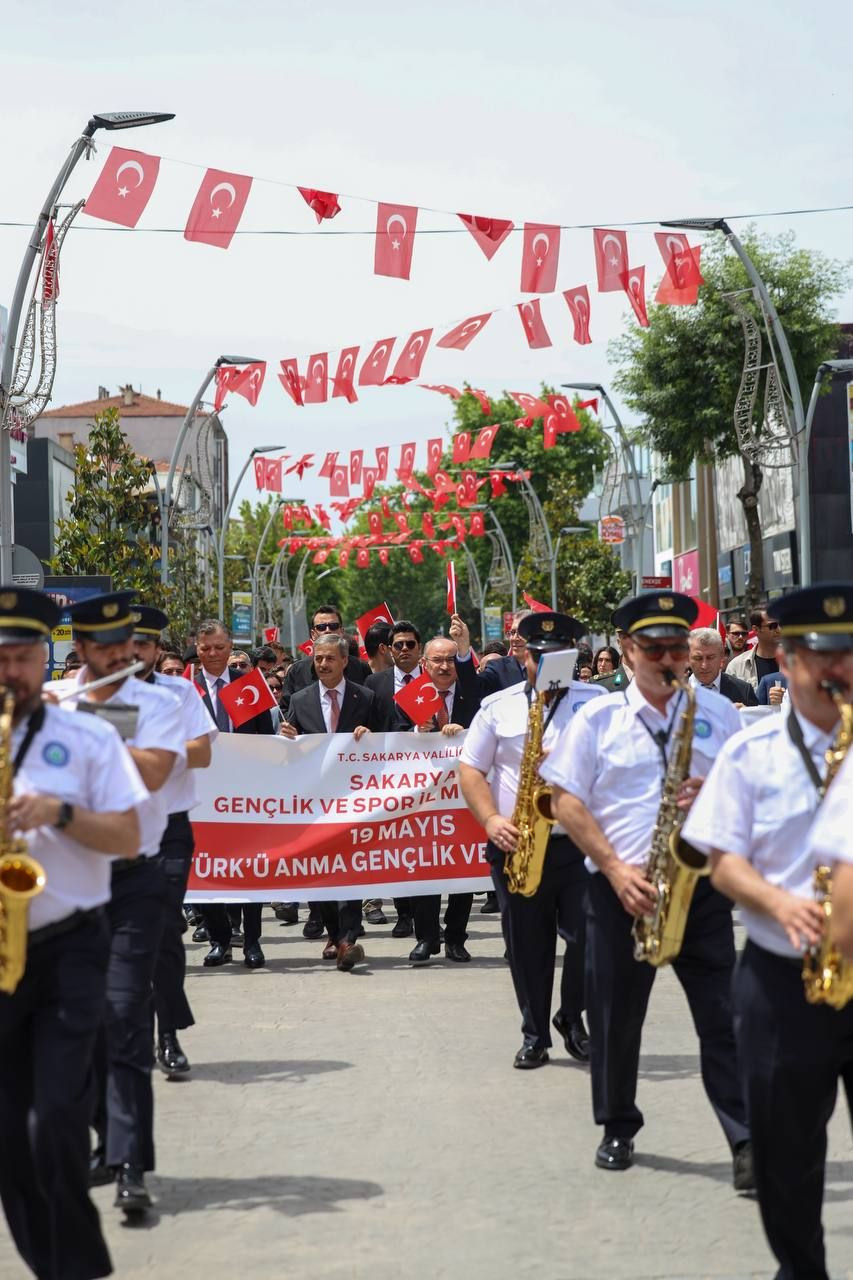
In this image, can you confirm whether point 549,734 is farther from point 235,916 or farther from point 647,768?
point 235,916

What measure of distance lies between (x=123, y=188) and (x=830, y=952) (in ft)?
41.7

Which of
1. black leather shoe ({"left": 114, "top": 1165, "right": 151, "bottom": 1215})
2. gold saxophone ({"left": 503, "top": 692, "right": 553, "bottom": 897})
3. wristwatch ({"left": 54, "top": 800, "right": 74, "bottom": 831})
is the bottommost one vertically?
black leather shoe ({"left": 114, "top": 1165, "right": 151, "bottom": 1215})

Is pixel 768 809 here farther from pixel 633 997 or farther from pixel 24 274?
pixel 24 274

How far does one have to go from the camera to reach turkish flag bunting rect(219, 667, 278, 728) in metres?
13.3

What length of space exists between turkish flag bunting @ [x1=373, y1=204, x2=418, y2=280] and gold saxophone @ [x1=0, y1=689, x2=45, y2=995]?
13.6m

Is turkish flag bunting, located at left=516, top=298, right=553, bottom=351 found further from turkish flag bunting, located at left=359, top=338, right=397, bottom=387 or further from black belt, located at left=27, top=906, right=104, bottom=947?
black belt, located at left=27, top=906, right=104, bottom=947

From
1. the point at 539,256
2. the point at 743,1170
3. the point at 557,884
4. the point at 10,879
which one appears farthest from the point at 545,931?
the point at 539,256

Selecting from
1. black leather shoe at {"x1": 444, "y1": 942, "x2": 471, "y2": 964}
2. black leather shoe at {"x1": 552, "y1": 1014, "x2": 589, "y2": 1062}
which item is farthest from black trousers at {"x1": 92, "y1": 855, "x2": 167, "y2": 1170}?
black leather shoe at {"x1": 444, "y1": 942, "x2": 471, "y2": 964}

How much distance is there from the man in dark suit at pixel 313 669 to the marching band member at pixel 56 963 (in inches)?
368

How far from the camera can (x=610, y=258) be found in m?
19.7

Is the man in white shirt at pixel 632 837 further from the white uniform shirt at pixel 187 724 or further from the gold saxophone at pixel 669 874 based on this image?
the white uniform shirt at pixel 187 724

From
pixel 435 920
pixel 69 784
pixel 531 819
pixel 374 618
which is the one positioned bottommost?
pixel 435 920

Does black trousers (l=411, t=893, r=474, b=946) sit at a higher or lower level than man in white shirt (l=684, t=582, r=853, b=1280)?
lower

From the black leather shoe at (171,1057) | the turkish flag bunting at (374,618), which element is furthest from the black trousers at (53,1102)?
the turkish flag bunting at (374,618)
